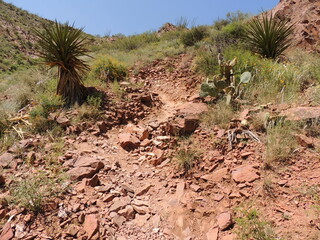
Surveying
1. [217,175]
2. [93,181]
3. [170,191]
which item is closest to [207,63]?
[217,175]

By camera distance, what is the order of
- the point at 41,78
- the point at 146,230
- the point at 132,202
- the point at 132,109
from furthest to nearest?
the point at 41,78 < the point at 132,109 < the point at 132,202 < the point at 146,230

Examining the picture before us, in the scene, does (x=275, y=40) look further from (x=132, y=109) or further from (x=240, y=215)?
(x=240, y=215)

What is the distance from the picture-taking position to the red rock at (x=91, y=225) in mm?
2611

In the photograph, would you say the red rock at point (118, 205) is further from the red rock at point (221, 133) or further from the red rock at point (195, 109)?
the red rock at point (195, 109)

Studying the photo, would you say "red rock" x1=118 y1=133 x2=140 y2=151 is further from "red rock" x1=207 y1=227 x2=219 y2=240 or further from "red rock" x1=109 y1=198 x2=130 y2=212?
"red rock" x1=207 y1=227 x2=219 y2=240

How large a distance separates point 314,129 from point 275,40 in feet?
13.4

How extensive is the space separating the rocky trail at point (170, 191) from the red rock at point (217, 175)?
1 cm

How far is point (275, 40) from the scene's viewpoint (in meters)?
6.46

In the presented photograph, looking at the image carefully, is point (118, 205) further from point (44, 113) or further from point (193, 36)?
point (193, 36)

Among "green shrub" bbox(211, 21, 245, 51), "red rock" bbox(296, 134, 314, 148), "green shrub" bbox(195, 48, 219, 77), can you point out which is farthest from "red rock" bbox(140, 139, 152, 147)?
"green shrub" bbox(211, 21, 245, 51)

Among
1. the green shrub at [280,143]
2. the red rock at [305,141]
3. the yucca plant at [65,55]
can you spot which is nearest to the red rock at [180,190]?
the green shrub at [280,143]

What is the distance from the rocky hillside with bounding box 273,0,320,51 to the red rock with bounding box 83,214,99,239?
25.5 feet

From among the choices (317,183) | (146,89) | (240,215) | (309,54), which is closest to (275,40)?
(309,54)

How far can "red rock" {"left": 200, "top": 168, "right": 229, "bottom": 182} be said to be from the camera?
3203 millimetres
